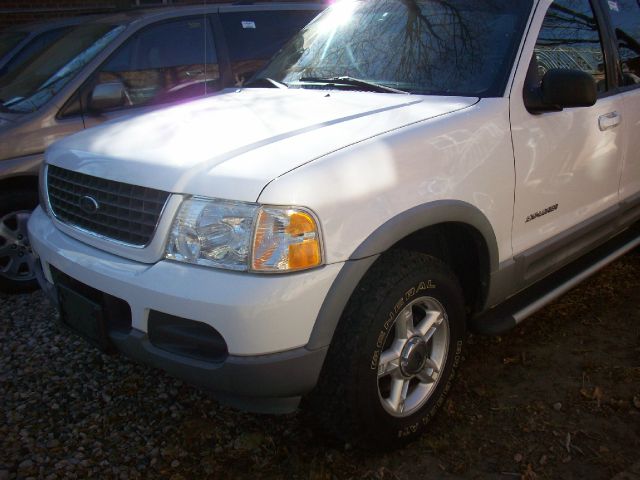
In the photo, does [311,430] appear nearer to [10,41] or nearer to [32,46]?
[32,46]

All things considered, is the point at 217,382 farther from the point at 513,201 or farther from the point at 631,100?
the point at 631,100

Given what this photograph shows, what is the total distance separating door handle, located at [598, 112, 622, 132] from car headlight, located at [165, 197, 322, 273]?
193 cm

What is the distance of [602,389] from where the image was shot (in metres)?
2.91

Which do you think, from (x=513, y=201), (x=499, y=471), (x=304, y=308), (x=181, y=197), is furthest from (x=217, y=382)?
(x=513, y=201)

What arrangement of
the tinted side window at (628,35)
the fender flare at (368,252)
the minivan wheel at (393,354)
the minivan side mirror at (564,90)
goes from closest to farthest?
the fender flare at (368,252) < the minivan wheel at (393,354) < the minivan side mirror at (564,90) < the tinted side window at (628,35)

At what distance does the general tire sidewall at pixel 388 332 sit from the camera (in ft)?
7.30

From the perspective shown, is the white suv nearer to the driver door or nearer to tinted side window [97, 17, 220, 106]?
the driver door

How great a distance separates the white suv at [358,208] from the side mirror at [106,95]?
1063 millimetres

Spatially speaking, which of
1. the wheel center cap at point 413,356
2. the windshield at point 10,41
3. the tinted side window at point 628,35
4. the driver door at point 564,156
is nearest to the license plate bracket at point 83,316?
the wheel center cap at point 413,356

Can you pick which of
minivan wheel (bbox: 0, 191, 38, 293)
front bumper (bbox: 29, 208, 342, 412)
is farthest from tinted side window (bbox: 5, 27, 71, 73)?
front bumper (bbox: 29, 208, 342, 412)

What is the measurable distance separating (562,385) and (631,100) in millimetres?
1676

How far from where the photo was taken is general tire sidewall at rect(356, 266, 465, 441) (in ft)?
7.30

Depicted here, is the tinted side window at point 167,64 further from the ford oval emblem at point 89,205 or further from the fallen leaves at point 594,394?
the fallen leaves at point 594,394

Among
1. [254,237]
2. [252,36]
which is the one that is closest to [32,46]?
[252,36]
